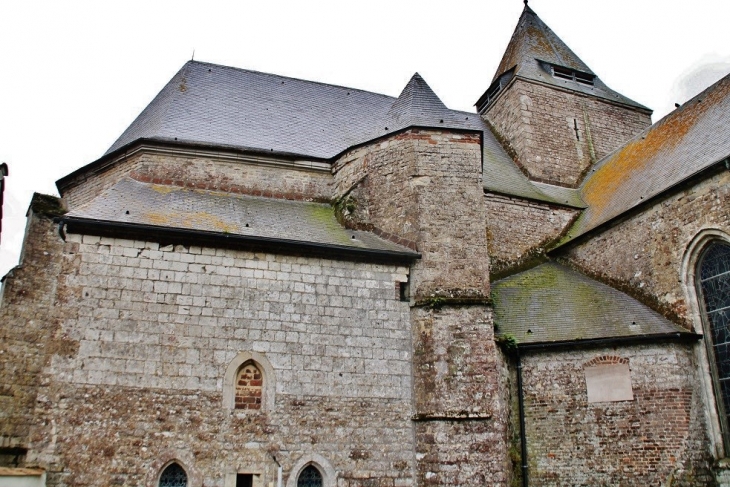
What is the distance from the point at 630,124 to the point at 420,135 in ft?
34.9

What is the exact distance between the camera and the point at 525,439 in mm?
11164

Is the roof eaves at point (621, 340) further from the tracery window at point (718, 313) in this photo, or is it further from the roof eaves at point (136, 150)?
the roof eaves at point (136, 150)

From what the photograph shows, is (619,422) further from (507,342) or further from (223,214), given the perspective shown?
(223,214)

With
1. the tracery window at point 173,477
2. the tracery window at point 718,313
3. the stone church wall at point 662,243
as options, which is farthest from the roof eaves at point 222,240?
the tracery window at point 718,313

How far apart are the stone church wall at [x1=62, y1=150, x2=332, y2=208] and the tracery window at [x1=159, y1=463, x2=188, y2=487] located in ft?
17.5

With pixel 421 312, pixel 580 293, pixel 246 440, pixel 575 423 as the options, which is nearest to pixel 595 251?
pixel 580 293

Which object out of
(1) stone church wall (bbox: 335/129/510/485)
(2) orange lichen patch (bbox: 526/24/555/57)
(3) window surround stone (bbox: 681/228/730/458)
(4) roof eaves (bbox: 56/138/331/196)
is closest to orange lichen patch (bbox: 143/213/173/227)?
(4) roof eaves (bbox: 56/138/331/196)

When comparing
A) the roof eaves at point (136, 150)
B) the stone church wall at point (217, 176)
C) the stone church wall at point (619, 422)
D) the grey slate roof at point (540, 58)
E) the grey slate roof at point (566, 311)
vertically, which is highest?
the grey slate roof at point (540, 58)

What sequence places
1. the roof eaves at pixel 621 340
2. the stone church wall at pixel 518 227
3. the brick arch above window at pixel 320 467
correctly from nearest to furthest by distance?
the brick arch above window at pixel 320 467
the roof eaves at pixel 621 340
the stone church wall at pixel 518 227

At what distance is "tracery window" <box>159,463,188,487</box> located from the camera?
29.0 ft

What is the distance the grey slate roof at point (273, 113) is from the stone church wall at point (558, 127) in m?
3.73

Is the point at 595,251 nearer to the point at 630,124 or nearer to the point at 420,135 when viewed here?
the point at 420,135

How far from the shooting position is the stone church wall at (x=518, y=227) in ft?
46.9

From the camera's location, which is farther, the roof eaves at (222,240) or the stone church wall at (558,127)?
the stone church wall at (558,127)
